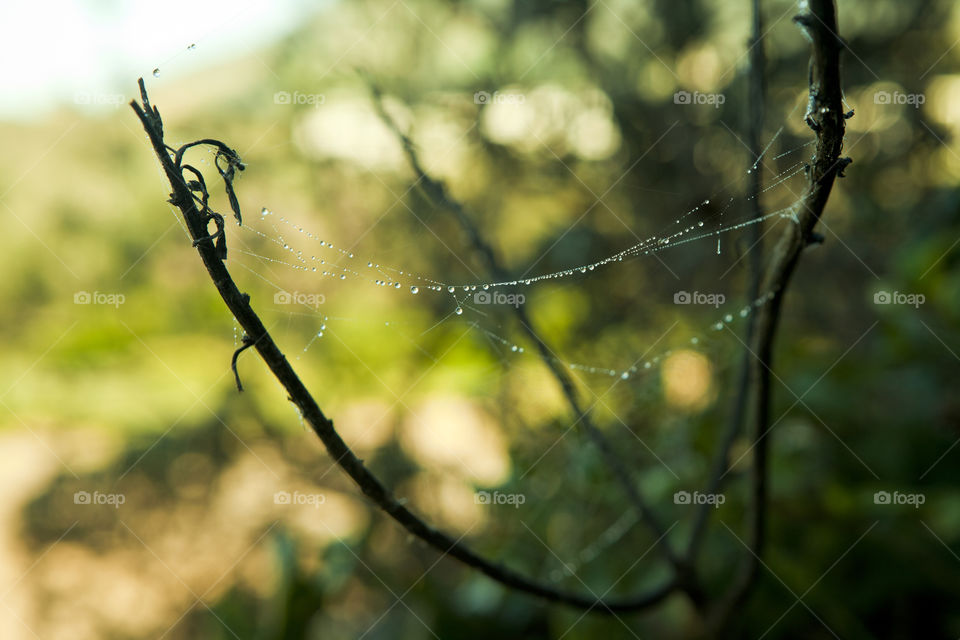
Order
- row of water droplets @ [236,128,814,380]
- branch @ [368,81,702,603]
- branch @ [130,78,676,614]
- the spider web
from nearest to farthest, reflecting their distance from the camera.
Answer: branch @ [130,78,676,614]
row of water droplets @ [236,128,814,380]
branch @ [368,81,702,603]
the spider web

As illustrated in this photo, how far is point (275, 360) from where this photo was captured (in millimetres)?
349

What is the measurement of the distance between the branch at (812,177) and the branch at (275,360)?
0.22 metres

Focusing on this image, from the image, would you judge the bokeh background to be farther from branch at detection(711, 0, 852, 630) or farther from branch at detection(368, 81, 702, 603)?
branch at detection(711, 0, 852, 630)

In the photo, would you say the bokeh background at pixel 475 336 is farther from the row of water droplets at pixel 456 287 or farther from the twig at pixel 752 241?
the twig at pixel 752 241

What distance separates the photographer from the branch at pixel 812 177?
0.31 m

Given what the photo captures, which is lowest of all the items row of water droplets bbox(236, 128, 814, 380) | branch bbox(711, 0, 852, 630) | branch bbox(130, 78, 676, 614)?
branch bbox(130, 78, 676, 614)

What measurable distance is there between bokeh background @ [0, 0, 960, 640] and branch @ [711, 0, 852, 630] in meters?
0.33

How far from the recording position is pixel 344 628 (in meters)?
1.33

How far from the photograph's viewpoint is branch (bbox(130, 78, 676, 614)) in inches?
11.8

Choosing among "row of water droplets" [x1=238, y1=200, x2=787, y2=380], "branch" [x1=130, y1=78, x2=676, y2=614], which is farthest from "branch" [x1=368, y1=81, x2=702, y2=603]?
"branch" [x1=130, y1=78, x2=676, y2=614]

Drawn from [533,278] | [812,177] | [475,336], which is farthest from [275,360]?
[475,336]

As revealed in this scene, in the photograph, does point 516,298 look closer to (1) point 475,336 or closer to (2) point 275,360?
(2) point 275,360

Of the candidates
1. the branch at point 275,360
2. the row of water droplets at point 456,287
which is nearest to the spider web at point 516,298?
the row of water droplets at point 456,287

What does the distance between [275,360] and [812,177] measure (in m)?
0.29
